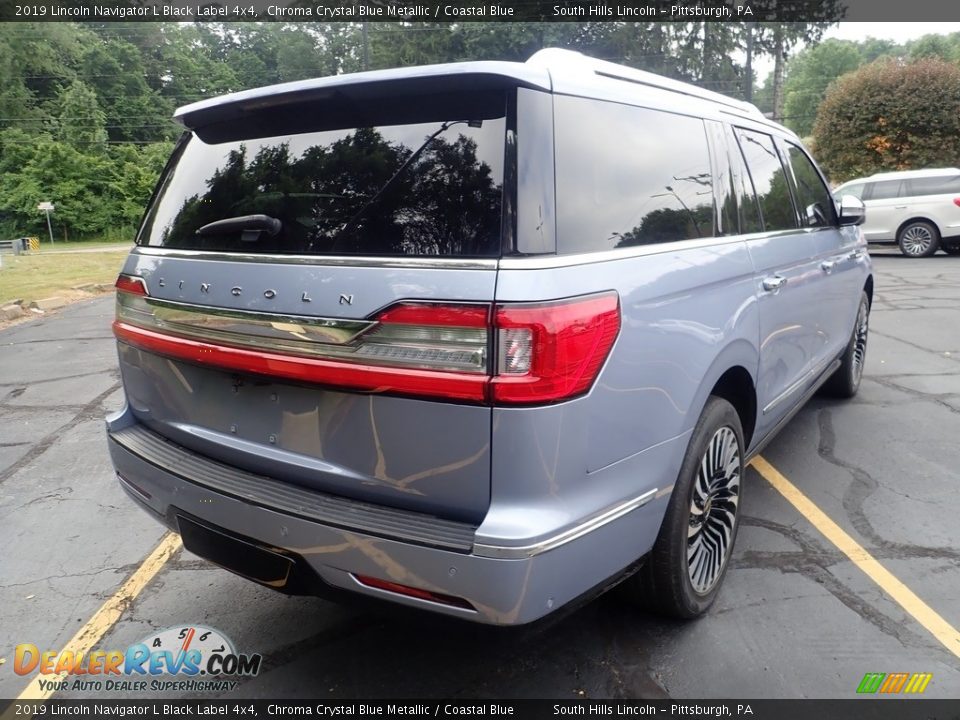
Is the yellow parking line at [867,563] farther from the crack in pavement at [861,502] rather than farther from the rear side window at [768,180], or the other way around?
the rear side window at [768,180]

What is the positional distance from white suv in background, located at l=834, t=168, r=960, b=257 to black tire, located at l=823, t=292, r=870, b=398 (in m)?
11.4

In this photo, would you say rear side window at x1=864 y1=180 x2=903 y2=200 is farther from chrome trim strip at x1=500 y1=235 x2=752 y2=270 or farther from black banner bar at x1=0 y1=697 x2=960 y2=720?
black banner bar at x1=0 y1=697 x2=960 y2=720

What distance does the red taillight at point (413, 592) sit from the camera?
6.17 ft

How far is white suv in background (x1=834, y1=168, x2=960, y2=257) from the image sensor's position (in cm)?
1529

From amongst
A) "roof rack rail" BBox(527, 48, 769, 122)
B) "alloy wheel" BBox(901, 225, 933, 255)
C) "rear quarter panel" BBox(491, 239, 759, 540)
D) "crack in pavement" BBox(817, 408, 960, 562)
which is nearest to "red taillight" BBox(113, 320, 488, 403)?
"rear quarter panel" BBox(491, 239, 759, 540)

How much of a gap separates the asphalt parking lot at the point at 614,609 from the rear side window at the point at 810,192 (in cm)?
145

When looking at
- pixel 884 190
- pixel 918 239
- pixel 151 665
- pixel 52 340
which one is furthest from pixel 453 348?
pixel 918 239

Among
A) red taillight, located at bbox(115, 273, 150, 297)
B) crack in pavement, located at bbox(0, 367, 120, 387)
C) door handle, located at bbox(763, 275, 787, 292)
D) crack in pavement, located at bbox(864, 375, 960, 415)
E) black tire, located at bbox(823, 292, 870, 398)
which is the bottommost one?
crack in pavement, located at bbox(0, 367, 120, 387)

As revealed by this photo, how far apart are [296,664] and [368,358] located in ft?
4.35

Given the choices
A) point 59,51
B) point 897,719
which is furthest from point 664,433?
point 59,51

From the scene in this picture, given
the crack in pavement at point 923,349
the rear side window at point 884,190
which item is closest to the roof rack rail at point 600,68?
the crack in pavement at point 923,349

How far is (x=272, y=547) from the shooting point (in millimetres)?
2137

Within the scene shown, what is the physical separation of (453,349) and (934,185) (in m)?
17.1

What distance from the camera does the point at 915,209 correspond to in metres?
15.7
